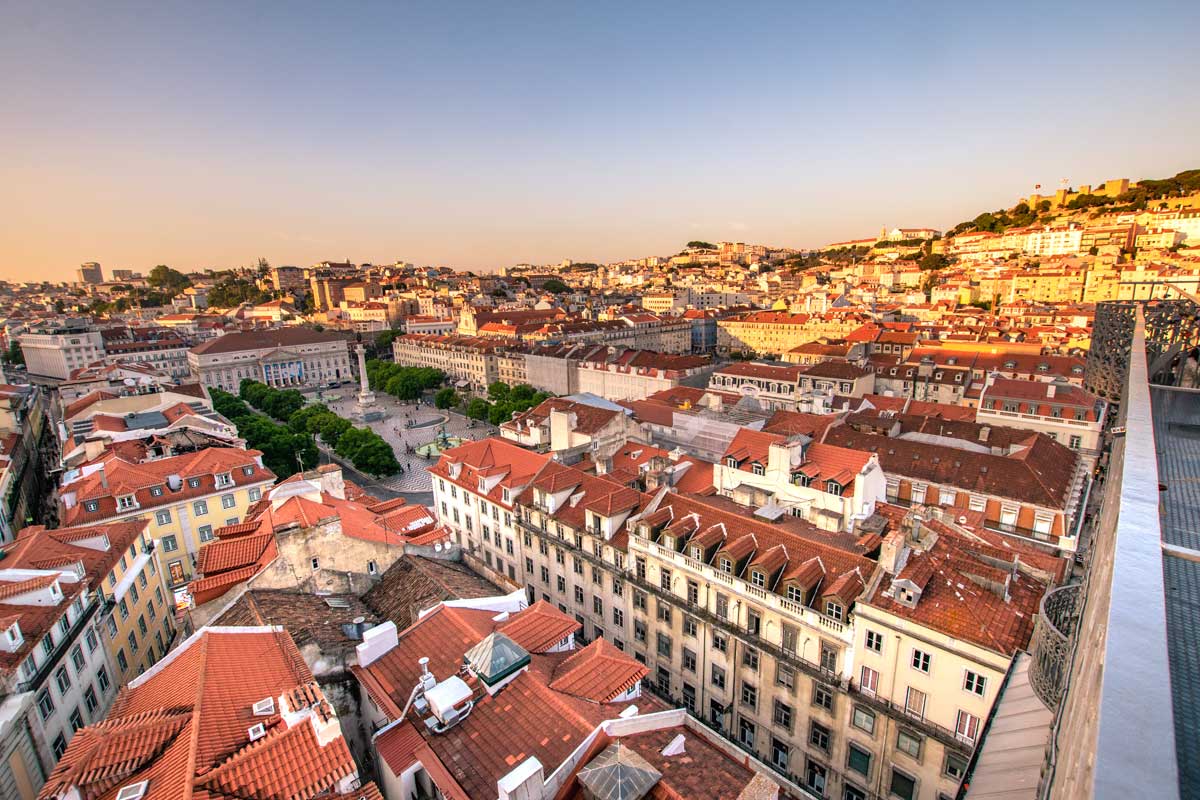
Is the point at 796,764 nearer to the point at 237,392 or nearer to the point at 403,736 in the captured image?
the point at 403,736

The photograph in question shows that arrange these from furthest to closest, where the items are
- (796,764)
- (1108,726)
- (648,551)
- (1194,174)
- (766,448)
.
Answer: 1. (1194,174)
2. (766,448)
3. (648,551)
4. (796,764)
5. (1108,726)

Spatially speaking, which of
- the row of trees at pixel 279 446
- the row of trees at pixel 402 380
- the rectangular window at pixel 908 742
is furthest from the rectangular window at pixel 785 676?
the row of trees at pixel 402 380

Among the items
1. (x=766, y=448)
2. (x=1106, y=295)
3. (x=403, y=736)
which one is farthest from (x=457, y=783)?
(x=1106, y=295)

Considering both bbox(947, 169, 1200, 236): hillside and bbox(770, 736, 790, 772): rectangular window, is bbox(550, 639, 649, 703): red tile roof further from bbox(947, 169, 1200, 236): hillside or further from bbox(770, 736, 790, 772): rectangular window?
bbox(947, 169, 1200, 236): hillside

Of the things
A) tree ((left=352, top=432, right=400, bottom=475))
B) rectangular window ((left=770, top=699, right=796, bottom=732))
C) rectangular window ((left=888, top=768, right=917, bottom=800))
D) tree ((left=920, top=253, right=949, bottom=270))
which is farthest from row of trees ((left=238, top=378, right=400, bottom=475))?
tree ((left=920, top=253, right=949, bottom=270))

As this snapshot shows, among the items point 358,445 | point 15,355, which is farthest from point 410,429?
point 15,355

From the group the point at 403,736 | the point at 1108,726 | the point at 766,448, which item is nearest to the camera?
the point at 1108,726

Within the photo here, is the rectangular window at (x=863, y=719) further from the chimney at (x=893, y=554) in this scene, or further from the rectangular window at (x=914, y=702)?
the chimney at (x=893, y=554)
